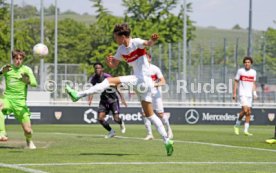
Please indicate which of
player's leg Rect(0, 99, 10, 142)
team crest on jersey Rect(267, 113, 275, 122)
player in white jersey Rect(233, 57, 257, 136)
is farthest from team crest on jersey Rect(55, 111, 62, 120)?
player's leg Rect(0, 99, 10, 142)

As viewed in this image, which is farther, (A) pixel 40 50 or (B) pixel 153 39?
(A) pixel 40 50

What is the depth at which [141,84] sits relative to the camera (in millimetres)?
13969

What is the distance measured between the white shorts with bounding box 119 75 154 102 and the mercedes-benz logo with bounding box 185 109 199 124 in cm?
2100

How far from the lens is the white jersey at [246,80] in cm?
2367

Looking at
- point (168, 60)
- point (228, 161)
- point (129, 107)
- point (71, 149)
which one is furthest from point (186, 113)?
point (228, 161)

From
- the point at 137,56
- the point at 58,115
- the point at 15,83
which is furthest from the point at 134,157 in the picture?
the point at 58,115

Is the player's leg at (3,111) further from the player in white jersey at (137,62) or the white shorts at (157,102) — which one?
the white shorts at (157,102)

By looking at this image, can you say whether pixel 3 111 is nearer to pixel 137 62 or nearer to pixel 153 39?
pixel 137 62

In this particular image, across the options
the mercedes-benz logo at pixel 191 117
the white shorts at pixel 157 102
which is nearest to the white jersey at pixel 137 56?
the white shorts at pixel 157 102

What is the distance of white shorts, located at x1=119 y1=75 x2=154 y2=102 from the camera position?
13790mm

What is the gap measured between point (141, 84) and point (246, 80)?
10327 mm

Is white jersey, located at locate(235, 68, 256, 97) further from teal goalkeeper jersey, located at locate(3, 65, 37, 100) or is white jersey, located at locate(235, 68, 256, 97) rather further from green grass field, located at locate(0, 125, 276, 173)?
teal goalkeeper jersey, located at locate(3, 65, 37, 100)

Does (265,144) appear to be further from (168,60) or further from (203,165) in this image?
(168,60)

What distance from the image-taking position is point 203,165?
40.4ft
